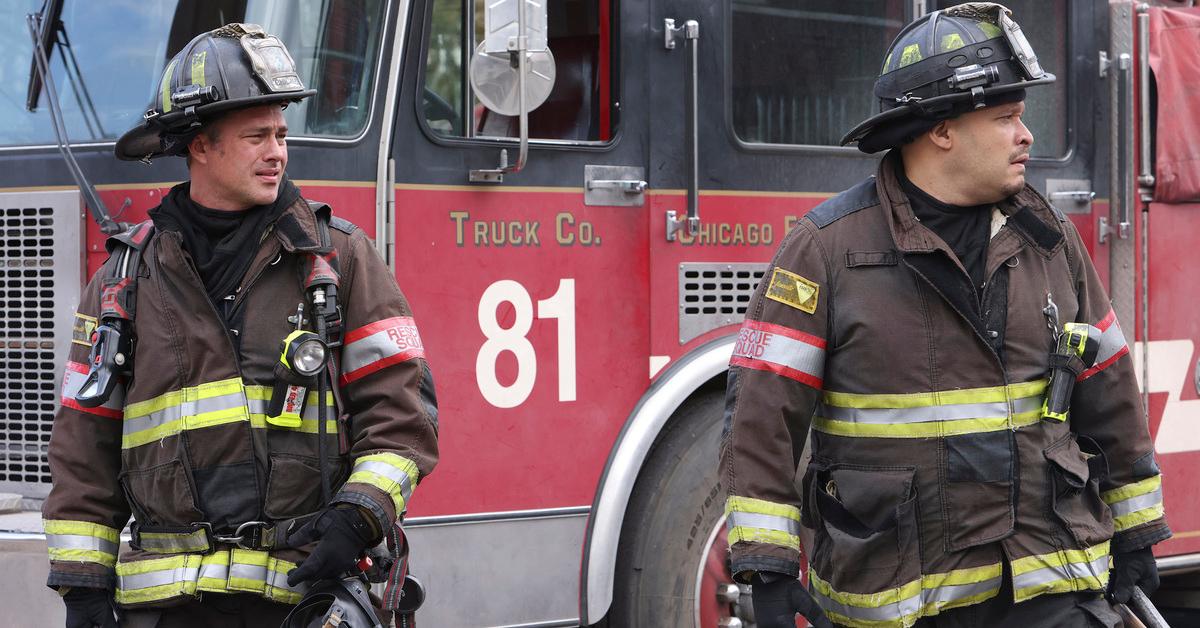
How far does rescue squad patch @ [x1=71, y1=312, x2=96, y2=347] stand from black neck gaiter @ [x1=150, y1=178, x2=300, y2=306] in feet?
0.81

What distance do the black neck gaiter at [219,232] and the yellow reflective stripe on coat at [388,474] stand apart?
45 centimetres

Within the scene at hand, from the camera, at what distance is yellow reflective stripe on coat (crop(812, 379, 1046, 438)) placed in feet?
9.64

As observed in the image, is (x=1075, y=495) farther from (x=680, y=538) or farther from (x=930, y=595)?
(x=680, y=538)

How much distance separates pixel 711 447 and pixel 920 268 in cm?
199

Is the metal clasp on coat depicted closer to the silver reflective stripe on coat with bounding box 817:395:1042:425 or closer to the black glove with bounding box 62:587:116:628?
the black glove with bounding box 62:587:116:628

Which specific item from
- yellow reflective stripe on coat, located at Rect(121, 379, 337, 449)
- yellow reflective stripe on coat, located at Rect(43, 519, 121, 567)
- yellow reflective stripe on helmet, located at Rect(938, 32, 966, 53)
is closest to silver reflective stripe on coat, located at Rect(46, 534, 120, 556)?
yellow reflective stripe on coat, located at Rect(43, 519, 121, 567)

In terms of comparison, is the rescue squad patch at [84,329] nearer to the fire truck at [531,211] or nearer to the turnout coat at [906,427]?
the fire truck at [531,211]

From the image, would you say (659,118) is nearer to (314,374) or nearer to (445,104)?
(445,104)

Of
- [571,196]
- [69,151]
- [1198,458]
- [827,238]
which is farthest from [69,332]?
[1198,458]

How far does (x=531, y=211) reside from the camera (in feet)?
14.8

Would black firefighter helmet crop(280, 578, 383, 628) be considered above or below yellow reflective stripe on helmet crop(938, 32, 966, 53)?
below

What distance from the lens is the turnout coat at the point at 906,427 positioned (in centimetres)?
291

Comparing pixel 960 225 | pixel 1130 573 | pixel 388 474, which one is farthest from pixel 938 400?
pixel 388 474

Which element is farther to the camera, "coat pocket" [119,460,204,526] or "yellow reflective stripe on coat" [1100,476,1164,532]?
"yellow reflective stripe on coat" [1100,476,1164,532]
